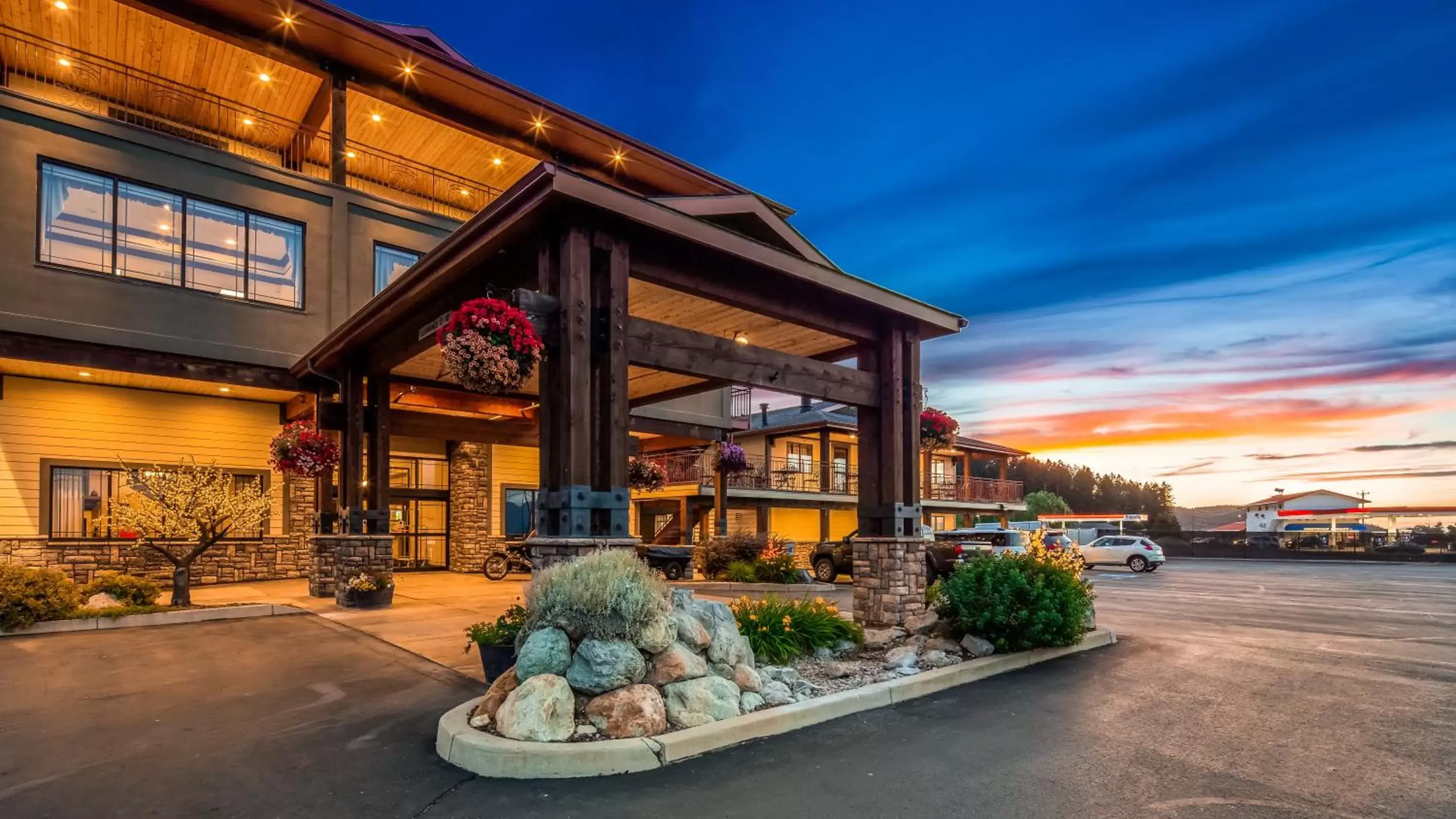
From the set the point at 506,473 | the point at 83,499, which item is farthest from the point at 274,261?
the point at 506,473

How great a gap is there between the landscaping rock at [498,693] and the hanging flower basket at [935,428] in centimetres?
725

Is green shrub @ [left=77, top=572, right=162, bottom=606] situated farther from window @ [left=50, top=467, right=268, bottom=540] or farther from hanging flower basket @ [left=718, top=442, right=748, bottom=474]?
hanging flower basket @ [left=718, top=442, right=748, bottom=474]

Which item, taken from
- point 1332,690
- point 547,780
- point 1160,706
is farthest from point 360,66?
point 1332,690

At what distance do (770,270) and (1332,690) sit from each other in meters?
6.92

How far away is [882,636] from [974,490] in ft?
94.8

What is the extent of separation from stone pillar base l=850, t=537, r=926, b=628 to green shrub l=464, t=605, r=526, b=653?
4822 millimetres

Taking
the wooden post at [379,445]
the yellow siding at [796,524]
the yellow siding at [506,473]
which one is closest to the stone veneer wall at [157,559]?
the wooden post at [379,445]

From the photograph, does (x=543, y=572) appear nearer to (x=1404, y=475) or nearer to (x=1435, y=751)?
(x=1435, y=751)

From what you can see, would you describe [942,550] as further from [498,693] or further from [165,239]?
[165,239]

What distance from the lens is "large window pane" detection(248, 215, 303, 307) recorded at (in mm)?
15789

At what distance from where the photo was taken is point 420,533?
856 inches

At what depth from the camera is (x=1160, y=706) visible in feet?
21.6

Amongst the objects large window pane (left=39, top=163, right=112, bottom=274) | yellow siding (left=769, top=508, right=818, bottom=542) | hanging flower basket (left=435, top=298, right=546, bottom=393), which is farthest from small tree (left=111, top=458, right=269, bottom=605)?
yellow siding (left=769, top=508, right=818, bottom=542)

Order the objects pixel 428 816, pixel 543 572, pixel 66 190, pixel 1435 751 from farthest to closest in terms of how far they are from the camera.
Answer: pixel 66 190 → pixel 543 572 → pixel 1435 751 → pixel 428 816
